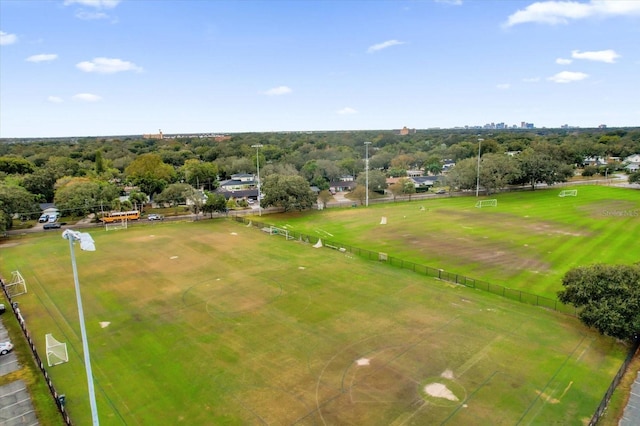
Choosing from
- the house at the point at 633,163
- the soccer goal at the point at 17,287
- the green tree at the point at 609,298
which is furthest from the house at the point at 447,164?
the soccer goal at the point at 17,287

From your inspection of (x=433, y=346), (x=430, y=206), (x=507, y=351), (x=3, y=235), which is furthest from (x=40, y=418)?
(x=430, y=206)

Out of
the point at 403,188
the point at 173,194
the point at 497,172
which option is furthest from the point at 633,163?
the point at 173,194

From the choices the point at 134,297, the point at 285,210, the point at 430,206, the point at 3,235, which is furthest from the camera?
the point at 430,206

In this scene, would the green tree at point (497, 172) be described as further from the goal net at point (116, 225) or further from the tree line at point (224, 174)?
the goal net at point (116, 225)

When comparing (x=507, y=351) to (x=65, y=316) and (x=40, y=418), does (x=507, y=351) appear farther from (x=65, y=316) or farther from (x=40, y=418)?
(x=65, y=316)

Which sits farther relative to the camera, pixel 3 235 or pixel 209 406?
pixel 3 235
